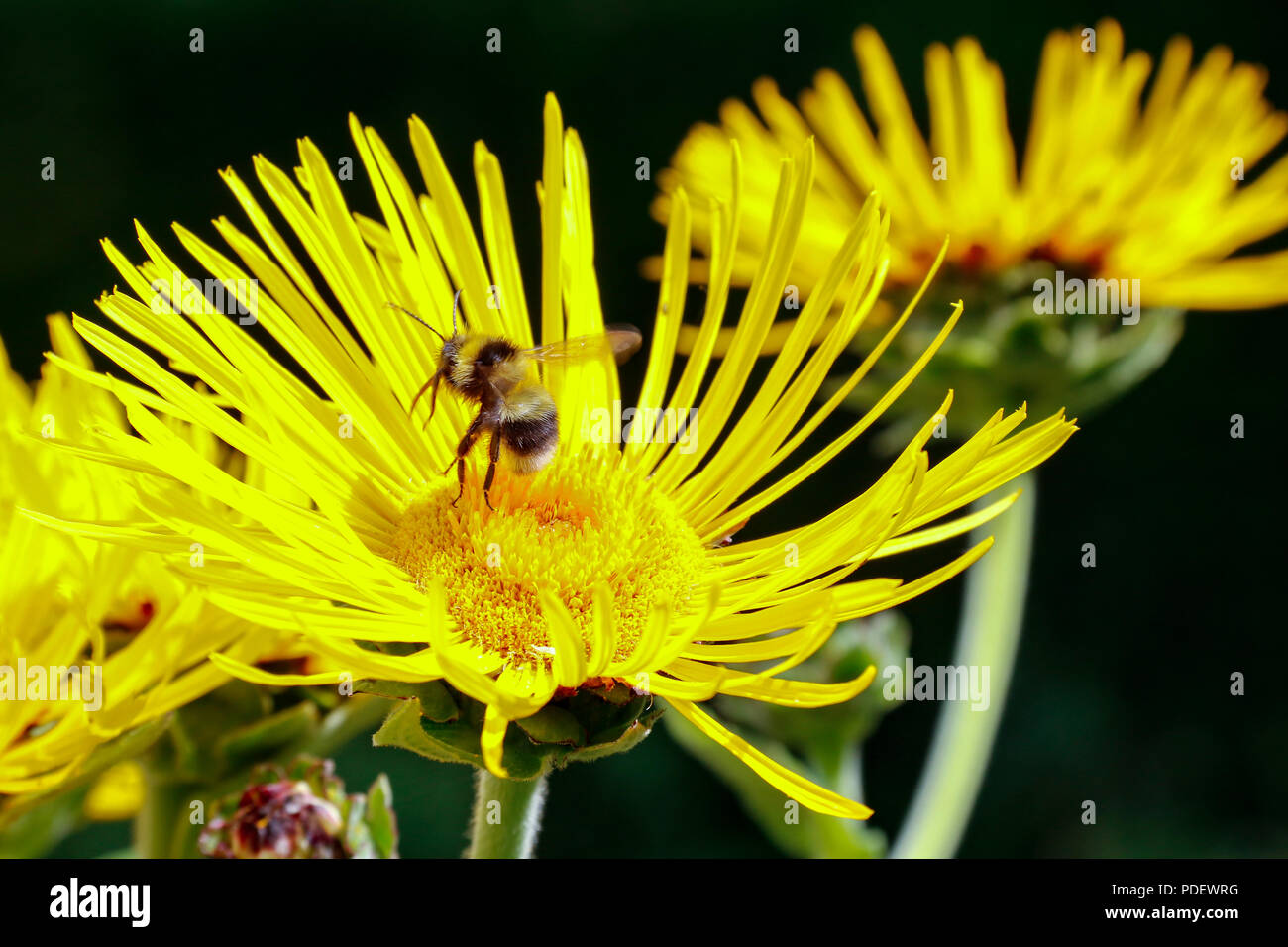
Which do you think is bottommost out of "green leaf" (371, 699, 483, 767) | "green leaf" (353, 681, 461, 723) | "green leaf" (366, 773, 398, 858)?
"green leaf" (366, 773, 398, 858)

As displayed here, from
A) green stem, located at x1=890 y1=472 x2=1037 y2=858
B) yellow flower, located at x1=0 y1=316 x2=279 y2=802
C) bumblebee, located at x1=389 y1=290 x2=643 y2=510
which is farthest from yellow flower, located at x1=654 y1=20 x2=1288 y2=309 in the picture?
yellow flower, located at x1=0 y1=316 x2=279 y2=802

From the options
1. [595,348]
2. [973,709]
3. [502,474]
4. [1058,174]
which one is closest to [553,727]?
[502,474]

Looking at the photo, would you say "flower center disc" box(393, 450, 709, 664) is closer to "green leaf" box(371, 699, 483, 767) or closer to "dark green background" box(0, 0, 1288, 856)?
"green leaf" box(371, 699, 483, 767)

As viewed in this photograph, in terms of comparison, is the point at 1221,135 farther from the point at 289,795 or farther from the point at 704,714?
the point at 289,795

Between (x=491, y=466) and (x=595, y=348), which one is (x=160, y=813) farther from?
(x=595, y=348)

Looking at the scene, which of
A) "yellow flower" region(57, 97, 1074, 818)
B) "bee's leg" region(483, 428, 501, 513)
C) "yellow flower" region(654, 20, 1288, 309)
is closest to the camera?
"yellow flower" region(57, 97, 1074, 818)

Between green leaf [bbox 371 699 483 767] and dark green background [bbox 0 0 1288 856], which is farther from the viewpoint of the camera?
dark green background [bbox 0 0 1288 856]
